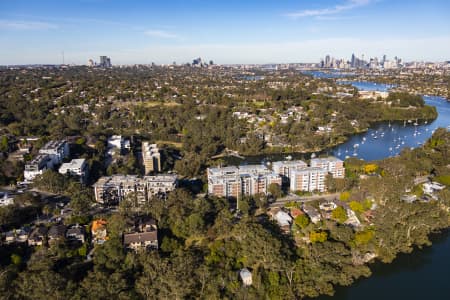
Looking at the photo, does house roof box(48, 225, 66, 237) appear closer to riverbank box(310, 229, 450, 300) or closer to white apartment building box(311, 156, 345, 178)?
riverbank box(310, 229, 450, 300)

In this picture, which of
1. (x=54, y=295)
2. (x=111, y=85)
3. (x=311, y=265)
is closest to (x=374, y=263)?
(x=311, y=265)

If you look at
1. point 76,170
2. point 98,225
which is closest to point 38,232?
point 98,225

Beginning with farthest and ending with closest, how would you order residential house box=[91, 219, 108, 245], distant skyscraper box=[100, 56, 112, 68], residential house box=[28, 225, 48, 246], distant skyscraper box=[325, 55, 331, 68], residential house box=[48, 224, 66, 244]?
distant skyscraper box=[325, 55, 331, 68], distant skyscraper box=[100, 56, 112, 68], residential house box=[91, 219, 108, 245], residential house box=[28, 225, 48, 246], residential house box=[48, 224, 66, 244]

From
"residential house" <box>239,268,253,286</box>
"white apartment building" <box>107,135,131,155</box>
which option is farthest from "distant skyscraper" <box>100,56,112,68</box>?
"residential house" <box>239,268,253,286</box>

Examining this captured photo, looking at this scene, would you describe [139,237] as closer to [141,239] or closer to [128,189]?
[141,239]

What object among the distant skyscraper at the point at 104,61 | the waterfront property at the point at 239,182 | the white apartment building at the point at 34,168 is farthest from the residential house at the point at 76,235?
the distant skyscraper at the point at 104,61

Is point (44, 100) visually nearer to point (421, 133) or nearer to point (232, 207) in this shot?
point (232, 207)

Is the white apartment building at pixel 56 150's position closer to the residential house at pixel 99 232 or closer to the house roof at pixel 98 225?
the house roof at pixel 98 225

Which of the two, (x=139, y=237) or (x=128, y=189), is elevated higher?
(x=128, y=189)
